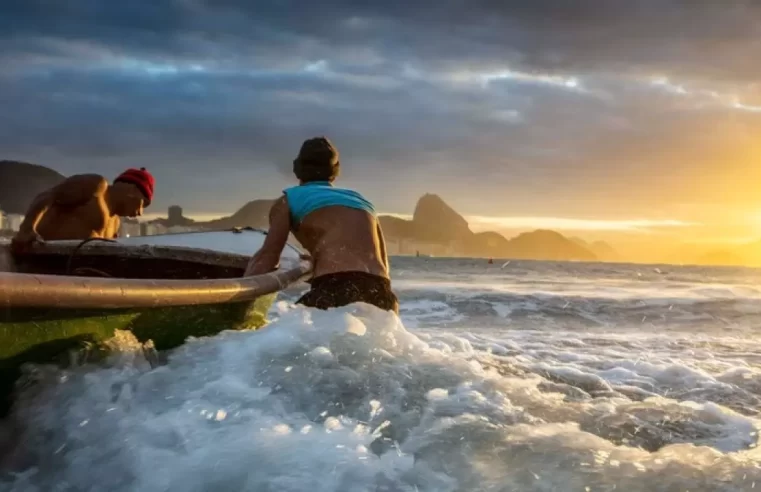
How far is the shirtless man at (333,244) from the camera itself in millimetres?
3748

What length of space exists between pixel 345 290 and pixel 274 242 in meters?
0.52

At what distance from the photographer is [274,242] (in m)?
3.97

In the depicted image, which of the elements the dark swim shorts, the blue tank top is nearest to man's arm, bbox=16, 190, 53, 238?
the blue tank top

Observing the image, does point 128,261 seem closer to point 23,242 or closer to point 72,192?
point 23,242

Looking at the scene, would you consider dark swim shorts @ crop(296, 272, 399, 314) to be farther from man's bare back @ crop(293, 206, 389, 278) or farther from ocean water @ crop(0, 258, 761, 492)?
ocean water @ crop(0, 258, 761, 492)

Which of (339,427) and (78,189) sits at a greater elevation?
(78,189)

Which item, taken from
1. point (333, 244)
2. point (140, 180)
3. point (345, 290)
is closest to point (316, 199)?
point (333, 244)

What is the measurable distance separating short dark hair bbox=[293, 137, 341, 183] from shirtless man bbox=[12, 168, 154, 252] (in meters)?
2.37

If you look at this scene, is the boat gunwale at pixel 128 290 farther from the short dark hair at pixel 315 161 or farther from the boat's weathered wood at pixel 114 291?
the short dark hair at pixel 315 161

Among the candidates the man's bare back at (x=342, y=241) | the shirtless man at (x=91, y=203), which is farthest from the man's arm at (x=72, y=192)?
the man's bare back at (x=342, y=241)

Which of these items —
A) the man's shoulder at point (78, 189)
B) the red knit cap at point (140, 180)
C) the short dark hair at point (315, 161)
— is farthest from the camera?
the red knit cap at point (140, 180)

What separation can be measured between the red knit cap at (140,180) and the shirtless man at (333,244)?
245 cm

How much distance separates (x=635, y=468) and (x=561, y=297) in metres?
18.4

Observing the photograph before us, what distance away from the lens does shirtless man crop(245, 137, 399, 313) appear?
375 centimetres
